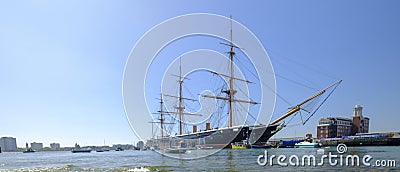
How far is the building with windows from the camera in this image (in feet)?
469

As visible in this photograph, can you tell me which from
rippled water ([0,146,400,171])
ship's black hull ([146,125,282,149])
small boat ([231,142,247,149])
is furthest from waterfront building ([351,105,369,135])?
rippled water ([0,146,400,171])

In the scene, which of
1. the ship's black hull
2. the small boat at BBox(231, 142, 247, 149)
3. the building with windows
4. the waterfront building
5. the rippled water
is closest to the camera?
the rippled water

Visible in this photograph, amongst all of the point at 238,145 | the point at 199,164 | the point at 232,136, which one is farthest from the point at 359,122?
the point at 199,164

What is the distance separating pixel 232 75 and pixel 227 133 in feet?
52.6

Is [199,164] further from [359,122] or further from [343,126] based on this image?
[359,122]

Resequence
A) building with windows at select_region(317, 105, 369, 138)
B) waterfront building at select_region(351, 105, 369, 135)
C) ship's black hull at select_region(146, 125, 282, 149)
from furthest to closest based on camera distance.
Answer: waterfront building at select_region(351, 105, 369, 135) → building with windows at select_region(317, 105, 369, 138) → ship's black hull at select_region(146, 125, 282, 149)

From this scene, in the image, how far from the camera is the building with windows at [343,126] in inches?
5625

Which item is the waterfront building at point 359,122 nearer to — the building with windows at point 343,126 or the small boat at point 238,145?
the building with windows at point 343,126

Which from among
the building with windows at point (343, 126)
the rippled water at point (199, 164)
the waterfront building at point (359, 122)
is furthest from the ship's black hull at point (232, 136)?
the waterfront building at point (359, 122)

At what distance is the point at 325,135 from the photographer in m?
143

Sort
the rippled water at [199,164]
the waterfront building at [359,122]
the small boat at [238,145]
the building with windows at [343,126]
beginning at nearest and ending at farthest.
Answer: the rippled water at [199,164] < the small boat at [238,145] < the building with windows at [343,126] < the waterfront building at [359,122]

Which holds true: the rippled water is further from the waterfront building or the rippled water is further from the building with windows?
the waterfront building

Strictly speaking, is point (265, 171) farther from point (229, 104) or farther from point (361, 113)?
point (361, 113)

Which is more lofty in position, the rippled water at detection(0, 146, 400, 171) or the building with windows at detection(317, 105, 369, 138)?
the rippled water at detection(0, 146, 400, 171)
